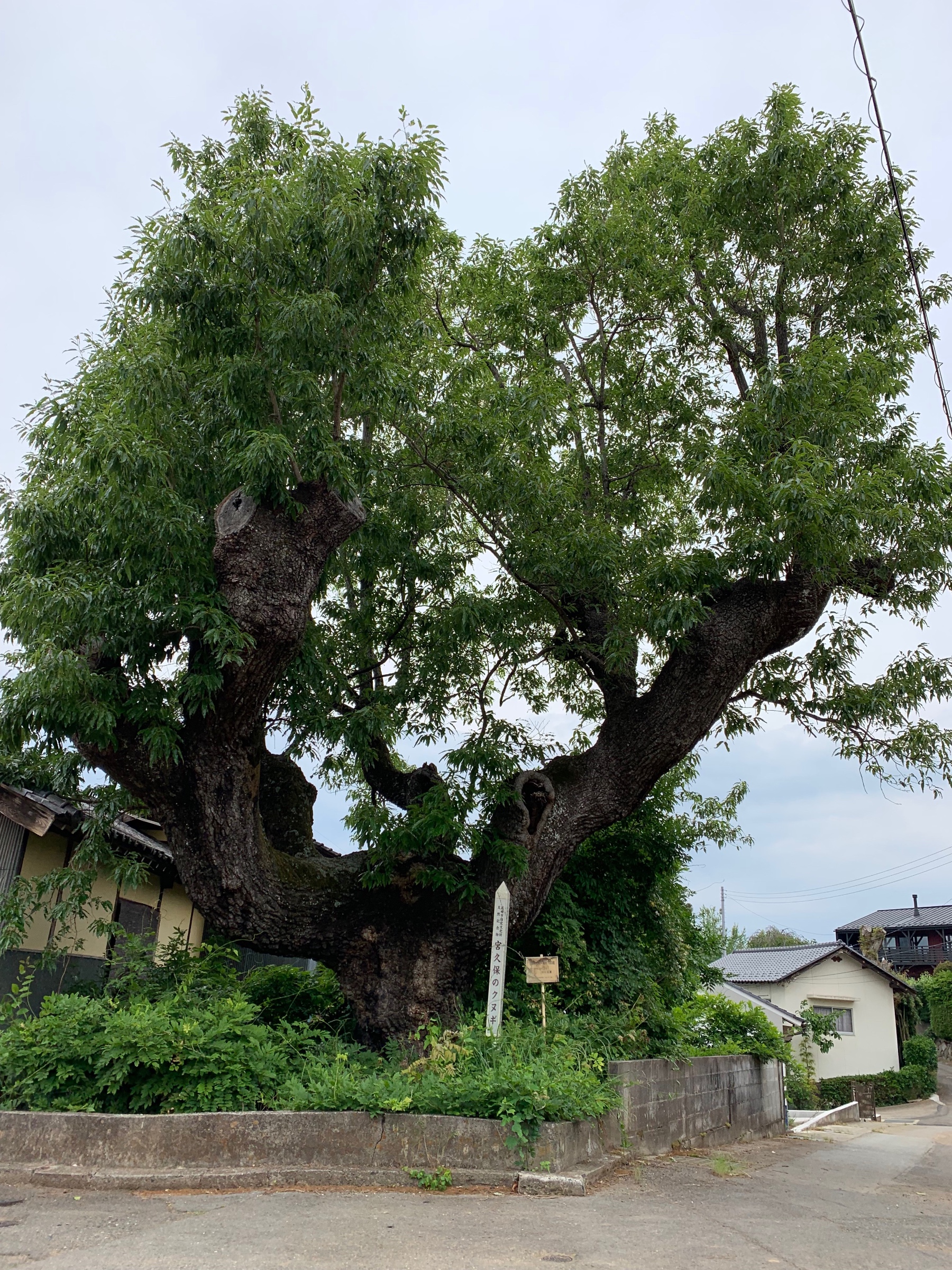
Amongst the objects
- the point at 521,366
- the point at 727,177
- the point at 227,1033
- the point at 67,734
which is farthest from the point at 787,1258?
the point at 727,177

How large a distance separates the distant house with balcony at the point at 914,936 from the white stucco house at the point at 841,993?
55.3 feet

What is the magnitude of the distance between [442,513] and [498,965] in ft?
19.0

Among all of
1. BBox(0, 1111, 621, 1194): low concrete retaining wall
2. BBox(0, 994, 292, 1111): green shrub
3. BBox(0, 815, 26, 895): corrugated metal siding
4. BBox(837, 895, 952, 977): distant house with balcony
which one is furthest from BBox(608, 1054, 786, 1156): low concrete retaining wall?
BBox(837, 895, 952, 977): distant house with balcony

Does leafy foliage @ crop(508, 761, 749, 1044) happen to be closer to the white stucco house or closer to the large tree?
the large tree

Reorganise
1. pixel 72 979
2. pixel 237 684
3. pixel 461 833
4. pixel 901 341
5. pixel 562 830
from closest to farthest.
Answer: pixel 237 684, pixel 461 833, pixel 562 830, pixel 72 979, pixel 901 341

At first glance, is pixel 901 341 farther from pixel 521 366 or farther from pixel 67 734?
pixel 67 734

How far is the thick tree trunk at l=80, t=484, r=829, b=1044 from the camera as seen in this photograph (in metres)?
8.35

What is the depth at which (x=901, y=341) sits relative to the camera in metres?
11.7

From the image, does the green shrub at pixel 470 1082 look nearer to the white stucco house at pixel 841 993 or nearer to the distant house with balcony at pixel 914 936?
the white stucco house at pixel 841 993

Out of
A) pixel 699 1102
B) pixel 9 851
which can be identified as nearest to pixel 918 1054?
pixel 699 1102

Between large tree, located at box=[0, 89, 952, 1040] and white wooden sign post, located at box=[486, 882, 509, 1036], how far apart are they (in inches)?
26.8

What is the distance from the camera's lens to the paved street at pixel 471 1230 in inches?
193

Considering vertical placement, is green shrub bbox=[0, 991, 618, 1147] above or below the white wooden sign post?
below

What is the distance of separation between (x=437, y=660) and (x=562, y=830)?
2499 millimetres
